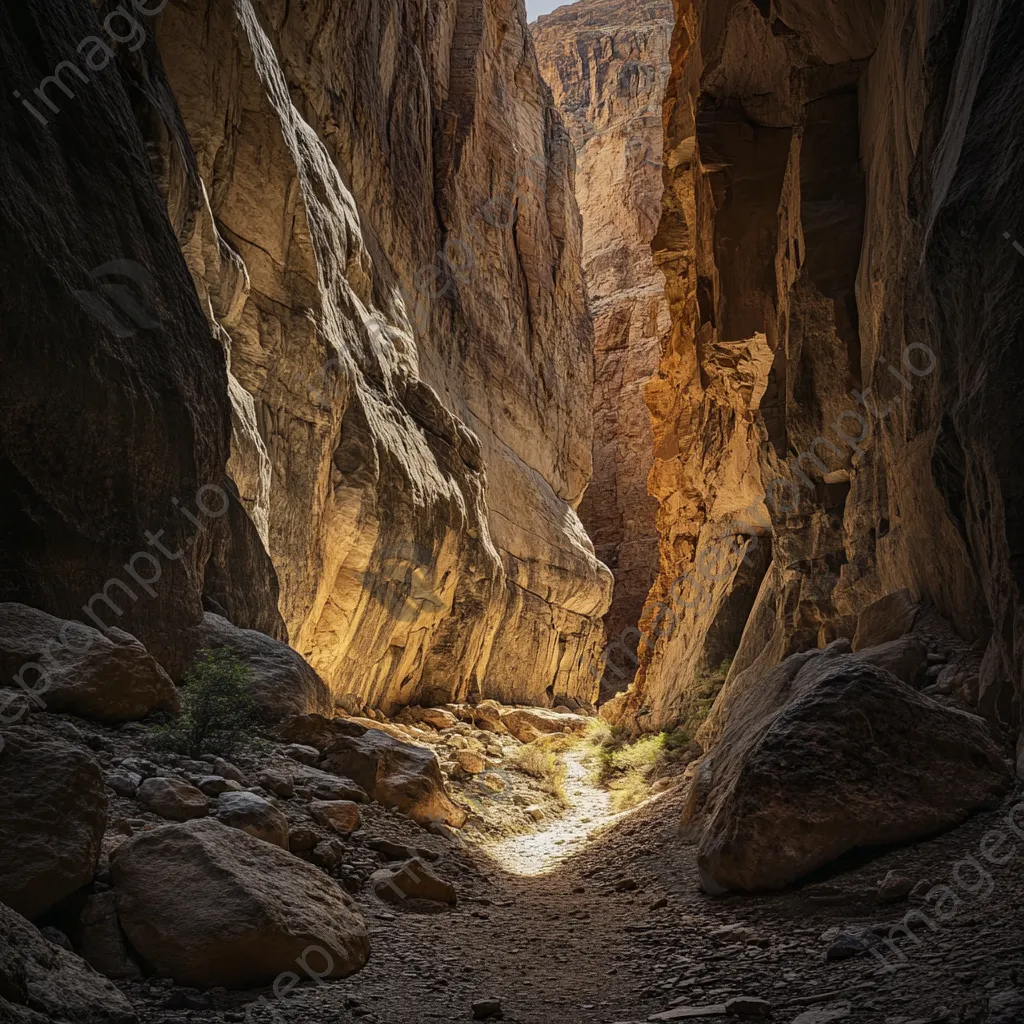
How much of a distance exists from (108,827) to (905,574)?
307 inches

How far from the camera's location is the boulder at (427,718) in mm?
21094

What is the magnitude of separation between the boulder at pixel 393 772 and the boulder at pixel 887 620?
4.59 m

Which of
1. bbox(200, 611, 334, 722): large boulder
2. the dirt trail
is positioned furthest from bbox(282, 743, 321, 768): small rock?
the dirt trail

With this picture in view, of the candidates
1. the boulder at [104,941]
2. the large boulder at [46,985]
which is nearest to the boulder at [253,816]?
the boulder at [104,941]

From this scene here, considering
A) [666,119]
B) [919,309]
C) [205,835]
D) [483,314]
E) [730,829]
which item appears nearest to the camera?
[205,835]

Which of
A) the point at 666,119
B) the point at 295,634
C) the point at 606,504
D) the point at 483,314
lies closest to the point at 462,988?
the point at 295,634

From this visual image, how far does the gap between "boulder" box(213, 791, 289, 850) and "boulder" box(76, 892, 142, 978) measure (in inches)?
50.8

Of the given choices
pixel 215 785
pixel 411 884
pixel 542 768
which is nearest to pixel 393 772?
pixel 411 884

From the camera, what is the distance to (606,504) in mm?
55531

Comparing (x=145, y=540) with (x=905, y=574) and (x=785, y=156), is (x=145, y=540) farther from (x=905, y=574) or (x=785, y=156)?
(x=785, y=156)

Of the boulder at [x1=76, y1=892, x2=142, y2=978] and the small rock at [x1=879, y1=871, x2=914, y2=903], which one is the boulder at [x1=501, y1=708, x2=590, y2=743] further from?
the boulder at [x1=76, y1=892, x2=142, y2=978]

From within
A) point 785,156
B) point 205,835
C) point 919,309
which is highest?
point 785,156

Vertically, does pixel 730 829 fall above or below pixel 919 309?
below

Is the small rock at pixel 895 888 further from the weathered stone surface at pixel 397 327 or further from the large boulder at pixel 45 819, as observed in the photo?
the weathered stone surface at pixel 397 327
